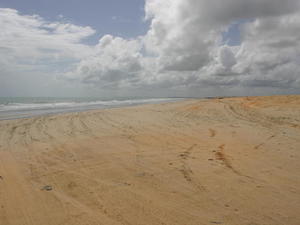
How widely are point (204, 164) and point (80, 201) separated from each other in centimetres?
275

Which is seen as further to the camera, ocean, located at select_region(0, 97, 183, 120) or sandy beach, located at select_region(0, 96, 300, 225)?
ocean, located at select_region(0, 97, 183, 120)

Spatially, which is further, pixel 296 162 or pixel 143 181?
pixel 296 162

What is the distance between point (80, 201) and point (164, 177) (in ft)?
5.23

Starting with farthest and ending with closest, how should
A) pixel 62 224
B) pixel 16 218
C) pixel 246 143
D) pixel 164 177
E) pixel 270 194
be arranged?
pixel 246 143, pixel 164 177, pixel 270 194, pixel 16 218, pixel 62 224

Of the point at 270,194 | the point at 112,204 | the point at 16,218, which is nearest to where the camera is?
the point at 16,218

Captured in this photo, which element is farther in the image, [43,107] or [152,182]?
Answer: [43,107]

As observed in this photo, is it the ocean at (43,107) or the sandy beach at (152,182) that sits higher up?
the ocean at (43,107)

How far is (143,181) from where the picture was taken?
372cm

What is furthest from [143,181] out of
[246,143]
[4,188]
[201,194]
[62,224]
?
[246,143]

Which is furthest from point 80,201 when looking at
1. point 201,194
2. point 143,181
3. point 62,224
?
point 201,194

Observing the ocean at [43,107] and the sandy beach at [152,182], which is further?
the ocean at [43,107]

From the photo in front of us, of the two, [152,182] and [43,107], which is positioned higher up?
[43,107]

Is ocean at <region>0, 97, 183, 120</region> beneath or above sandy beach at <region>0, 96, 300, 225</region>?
above

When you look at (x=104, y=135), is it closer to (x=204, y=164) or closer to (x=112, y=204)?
(x=204, y=164)
